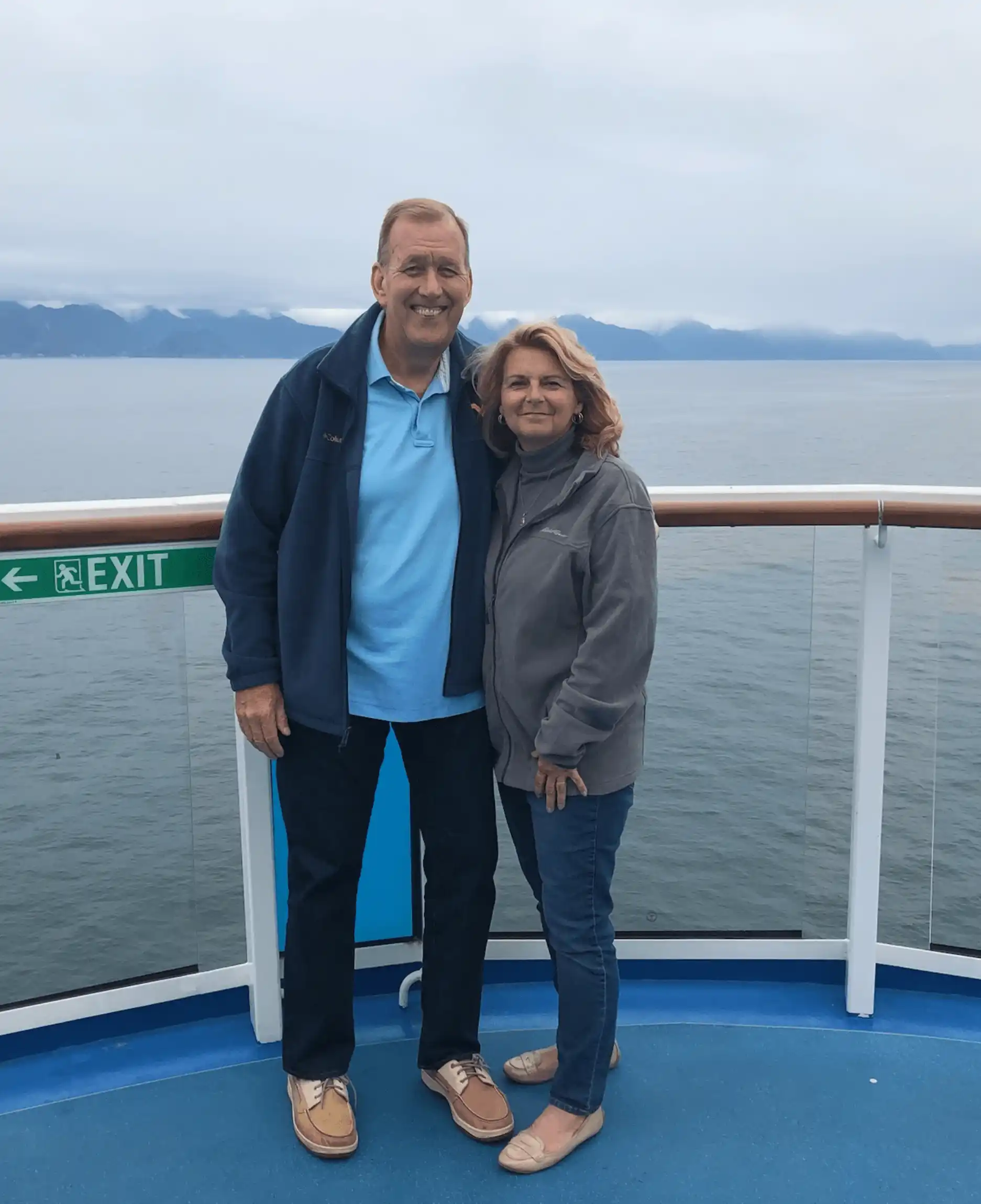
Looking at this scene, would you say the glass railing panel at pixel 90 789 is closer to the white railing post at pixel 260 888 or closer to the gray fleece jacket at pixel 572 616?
the white railing post at pixel 260 888

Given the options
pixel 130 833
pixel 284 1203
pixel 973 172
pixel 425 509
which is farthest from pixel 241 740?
pixel 973 172

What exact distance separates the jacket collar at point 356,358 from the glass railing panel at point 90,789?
21.5 inches

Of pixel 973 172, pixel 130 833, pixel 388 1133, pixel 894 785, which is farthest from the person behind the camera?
pixel 973 172

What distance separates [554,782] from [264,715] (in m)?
0.48

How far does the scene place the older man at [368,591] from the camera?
1.76m

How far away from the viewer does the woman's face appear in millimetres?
1693

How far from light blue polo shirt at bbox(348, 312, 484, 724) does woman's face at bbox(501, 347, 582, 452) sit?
14 centimetres

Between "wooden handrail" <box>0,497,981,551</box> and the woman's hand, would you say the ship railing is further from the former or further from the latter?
the woman's hand

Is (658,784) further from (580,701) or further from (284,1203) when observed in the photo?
(284,1203)

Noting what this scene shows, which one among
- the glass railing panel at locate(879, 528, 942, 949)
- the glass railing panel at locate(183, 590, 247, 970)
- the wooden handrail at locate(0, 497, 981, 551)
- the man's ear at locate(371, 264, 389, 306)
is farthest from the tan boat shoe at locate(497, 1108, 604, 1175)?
the man's ear at locate(371, 264, 389, 306)

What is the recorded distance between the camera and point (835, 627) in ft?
7.23

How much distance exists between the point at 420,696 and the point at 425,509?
0.29 meters

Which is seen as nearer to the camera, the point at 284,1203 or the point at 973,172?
the point at 284,1203

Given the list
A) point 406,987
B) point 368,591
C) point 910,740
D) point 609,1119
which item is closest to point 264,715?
point 368,591
